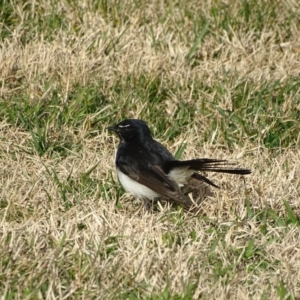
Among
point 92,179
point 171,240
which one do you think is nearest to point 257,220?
point 171,240

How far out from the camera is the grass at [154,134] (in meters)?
5.73

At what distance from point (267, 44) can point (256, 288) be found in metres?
4.36

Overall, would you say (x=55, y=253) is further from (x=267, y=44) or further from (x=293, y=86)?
(x=267, y=44)

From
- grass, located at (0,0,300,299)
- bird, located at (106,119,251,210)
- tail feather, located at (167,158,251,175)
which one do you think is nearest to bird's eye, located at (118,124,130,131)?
bird, located at (106,119,251,210)

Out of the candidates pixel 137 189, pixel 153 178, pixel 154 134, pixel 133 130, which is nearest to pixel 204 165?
pixel 153 178

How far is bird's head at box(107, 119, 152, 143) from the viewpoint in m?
7.43

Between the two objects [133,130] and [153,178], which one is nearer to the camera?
[153,178]

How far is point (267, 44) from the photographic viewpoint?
9570 millimetres

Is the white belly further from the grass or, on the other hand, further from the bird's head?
the bird's head

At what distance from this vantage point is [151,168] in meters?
7.11

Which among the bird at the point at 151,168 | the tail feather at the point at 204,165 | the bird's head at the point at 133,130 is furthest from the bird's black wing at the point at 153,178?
the bird's head at the point at 133,130

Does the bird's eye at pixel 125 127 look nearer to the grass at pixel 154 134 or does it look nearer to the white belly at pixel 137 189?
the grass at pixel 154 134

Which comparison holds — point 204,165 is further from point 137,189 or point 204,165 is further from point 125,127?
point 125,127

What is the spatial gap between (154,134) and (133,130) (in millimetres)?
726
